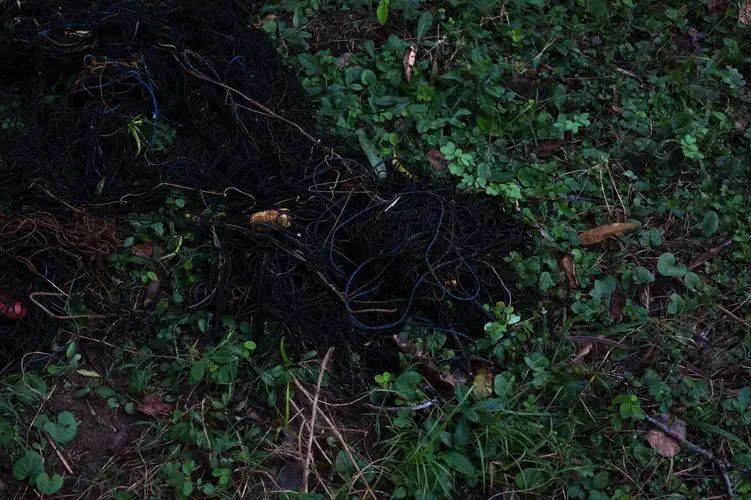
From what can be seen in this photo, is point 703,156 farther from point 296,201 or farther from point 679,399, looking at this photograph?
point 296,201

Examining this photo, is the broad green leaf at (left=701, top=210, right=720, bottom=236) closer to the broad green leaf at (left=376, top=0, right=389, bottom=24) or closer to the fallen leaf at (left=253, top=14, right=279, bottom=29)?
the broad green leaf at (left=376, top=0, right=389, bottom=24)

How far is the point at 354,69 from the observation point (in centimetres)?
402

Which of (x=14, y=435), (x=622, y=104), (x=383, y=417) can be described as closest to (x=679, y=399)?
(x=383, y=417)

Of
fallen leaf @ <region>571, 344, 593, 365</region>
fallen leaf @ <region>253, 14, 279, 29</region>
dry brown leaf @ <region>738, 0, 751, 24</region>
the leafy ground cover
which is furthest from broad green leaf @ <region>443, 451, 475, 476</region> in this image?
dry brown leaf @ <region>738, 0, 751, 24</region>

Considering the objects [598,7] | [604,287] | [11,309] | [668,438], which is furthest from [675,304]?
[11,309]

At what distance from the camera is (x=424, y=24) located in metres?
4.21

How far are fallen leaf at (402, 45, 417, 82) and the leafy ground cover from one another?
0.04ft

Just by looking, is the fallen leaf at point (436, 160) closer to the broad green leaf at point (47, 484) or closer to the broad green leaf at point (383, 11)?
the broad green leaf at point (383, 11)

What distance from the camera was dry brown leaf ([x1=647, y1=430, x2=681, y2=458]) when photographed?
2920 millimetres

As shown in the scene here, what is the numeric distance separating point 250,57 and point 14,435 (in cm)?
220

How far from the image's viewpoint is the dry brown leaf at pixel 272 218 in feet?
10.8

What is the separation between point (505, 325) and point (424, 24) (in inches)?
77.2

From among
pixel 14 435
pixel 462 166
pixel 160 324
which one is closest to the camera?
pixel 14 435

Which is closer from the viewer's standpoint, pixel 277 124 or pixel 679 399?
pixel 679 399
